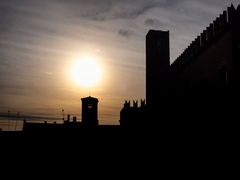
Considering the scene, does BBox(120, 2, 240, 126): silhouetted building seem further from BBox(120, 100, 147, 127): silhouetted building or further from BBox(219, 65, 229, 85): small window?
BBox(120, 100, 147, 127): silhouetted building

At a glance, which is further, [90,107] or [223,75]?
[90,107]

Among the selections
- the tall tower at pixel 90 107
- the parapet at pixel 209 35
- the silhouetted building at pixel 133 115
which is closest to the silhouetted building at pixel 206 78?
the parapet at pixel 209 35

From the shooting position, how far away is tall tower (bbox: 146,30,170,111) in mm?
18203

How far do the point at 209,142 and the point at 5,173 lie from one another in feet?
30.2

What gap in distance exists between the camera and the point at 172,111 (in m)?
13.2

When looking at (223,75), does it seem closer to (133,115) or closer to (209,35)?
(209,35)

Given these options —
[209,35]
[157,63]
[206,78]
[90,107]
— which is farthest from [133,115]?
[209,35]

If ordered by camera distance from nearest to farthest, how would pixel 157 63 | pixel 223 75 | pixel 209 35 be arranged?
pixel 223 75 < pixel 209 35 < pixel 157 63

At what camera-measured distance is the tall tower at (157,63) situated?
18203mm

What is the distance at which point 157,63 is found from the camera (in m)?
18.4

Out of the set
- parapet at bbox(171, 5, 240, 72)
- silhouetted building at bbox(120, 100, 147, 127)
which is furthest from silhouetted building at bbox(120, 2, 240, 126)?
silhouetted building at bbox(120, 100, 147, 127)

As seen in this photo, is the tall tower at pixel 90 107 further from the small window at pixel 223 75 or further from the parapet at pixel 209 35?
the small window at pixel 223 75

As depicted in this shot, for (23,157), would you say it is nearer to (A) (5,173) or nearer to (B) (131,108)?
(A) (5,173)

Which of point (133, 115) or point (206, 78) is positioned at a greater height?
point (206, 78)
